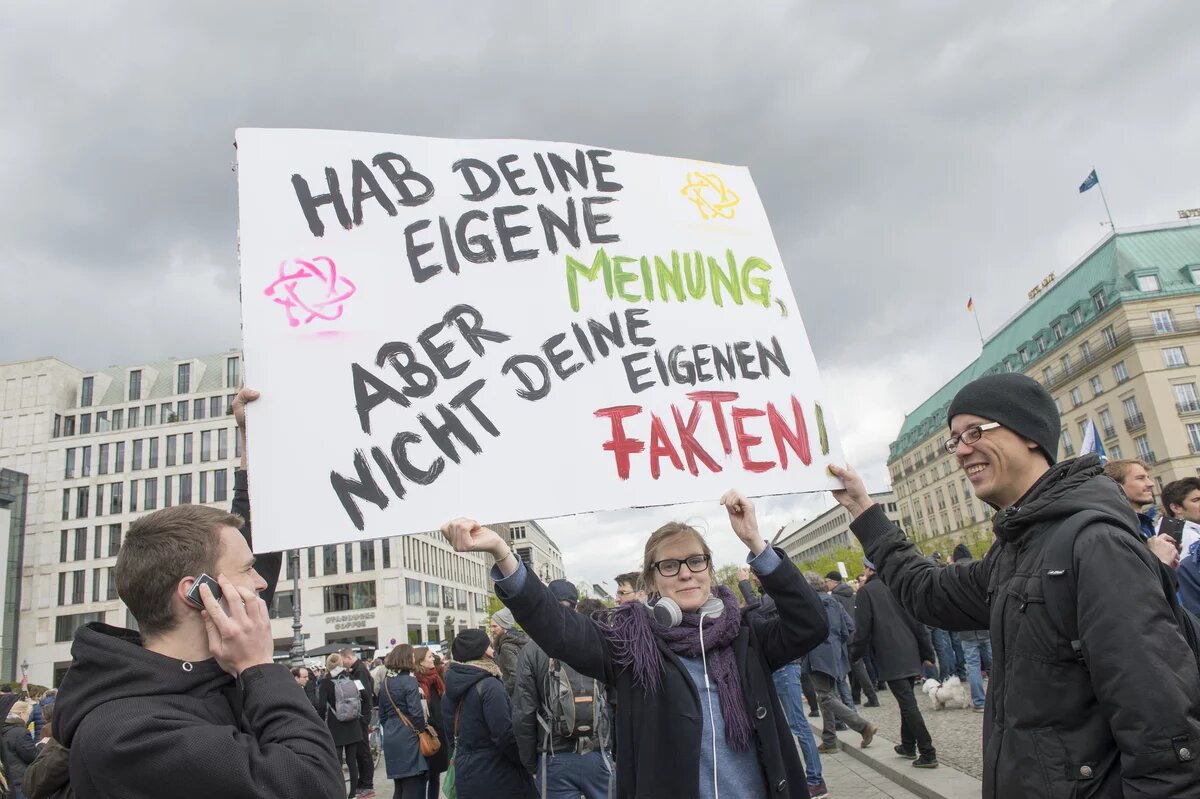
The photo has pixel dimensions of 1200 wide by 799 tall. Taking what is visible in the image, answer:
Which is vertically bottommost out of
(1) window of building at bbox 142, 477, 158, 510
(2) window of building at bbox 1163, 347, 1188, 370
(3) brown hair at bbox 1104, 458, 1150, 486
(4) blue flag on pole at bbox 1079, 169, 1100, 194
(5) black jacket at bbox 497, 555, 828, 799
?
(5) black jacket at bbox 497, 555, 828, 799

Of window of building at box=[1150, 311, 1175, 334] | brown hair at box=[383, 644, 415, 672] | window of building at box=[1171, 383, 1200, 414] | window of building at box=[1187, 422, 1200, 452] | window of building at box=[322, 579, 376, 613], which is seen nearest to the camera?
brown hair at box=[383, 644, 415, 672]

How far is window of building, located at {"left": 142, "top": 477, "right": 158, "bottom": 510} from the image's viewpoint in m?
59.2

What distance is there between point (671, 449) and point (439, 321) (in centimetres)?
96

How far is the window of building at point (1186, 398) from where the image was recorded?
5053 centimetres

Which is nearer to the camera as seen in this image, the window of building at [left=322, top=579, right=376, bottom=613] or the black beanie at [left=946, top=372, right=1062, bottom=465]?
the black beanie at [left=946, top=372, right=1062, bottom=465]

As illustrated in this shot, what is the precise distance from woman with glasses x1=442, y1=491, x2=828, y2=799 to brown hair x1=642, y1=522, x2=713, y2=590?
0.01 meters

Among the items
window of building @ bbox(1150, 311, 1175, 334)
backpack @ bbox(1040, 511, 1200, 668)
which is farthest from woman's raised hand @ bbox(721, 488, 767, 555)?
window of building @ bbox(1150, 311, 1175, 334)

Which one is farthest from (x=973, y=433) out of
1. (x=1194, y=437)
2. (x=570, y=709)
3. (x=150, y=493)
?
(x=150, y=493)

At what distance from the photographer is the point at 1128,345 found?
5244 centimetres

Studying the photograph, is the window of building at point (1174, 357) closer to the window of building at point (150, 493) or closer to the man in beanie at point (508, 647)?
the man in beanie at point (508, 647)

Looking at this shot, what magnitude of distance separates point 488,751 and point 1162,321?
6068cm

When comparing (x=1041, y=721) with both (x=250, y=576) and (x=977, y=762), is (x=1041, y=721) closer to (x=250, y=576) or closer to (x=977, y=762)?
(x=250, y=576)

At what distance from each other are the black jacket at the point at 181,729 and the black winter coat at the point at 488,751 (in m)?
3.77

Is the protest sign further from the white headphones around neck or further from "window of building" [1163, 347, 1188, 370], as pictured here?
"window of building" [1163, 347, 1188, 370]
